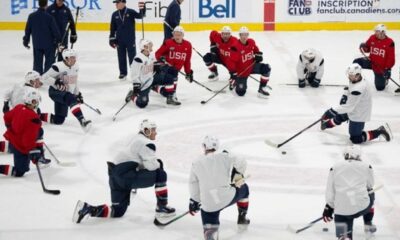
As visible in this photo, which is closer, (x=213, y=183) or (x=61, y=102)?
(x=213, y=183)

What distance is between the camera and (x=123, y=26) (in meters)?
10.8

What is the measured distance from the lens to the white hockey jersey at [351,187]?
5.36m

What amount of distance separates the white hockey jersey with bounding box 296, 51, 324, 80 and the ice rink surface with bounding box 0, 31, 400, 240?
242mm

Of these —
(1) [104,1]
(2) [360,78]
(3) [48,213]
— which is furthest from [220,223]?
(1) [104,1]

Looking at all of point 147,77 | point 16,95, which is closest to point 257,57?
point 147,77

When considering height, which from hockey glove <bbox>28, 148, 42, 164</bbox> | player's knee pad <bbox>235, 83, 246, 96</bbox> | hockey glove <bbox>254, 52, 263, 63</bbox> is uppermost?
hockey glove <bbox>254, 52, 263, 63</bbox>

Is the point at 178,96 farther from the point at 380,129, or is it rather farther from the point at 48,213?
the point at 48,213

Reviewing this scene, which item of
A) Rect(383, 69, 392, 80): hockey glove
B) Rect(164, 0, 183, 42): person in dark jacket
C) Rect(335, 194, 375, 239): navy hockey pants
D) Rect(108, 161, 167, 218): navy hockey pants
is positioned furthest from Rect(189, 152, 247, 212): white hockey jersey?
Rect(164, 0, 183, 42): person in dark jacket

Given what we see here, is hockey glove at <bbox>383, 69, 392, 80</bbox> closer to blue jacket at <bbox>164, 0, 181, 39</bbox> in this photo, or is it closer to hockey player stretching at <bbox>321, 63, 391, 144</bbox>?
hockey player stretching at <bbox>321, 63, 391, 144</bbox>

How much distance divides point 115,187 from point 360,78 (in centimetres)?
304

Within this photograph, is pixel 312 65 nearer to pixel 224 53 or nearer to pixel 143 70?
pixel 224 53

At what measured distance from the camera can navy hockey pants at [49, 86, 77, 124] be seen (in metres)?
8.43

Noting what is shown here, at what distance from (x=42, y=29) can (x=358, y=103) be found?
458 cm

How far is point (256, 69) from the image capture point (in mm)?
10203
